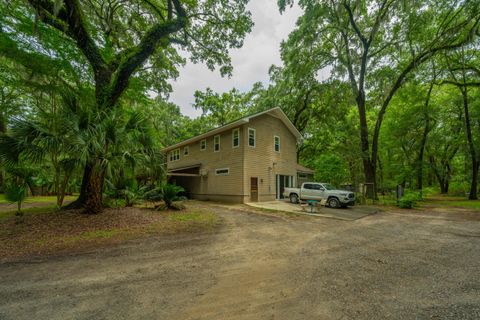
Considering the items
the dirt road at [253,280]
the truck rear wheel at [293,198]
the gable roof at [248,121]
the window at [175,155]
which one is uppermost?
the gable roof at [248,121]

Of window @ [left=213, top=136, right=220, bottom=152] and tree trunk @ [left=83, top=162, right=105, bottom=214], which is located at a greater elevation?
window @ [left=213, top=136, right=220, bottom=152]

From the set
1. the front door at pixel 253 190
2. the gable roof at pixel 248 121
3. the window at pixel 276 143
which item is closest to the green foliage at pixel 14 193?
the gable roof at pixel 248 121

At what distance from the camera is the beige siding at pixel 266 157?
1470 centimetres

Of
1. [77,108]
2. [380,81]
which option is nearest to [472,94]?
[380,81]

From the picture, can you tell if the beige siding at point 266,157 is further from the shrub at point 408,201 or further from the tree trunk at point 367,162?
the shrub at point 408,201

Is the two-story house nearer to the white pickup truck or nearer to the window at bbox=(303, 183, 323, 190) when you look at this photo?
the white pickup truck

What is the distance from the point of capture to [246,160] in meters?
14.5

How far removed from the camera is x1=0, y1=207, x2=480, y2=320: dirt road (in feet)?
8.71

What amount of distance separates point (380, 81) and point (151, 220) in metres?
19.3

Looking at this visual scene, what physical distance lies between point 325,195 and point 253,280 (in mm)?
11094

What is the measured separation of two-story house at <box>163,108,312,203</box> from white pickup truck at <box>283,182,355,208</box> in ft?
9.06

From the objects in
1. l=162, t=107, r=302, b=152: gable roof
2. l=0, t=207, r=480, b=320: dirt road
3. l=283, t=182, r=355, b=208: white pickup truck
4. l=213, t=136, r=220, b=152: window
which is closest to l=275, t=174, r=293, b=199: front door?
l=283, t=182, r=355, b=208: white pickup truck

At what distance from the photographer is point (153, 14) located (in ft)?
40.2

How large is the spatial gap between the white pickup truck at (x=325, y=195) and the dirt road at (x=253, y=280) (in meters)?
6.54
